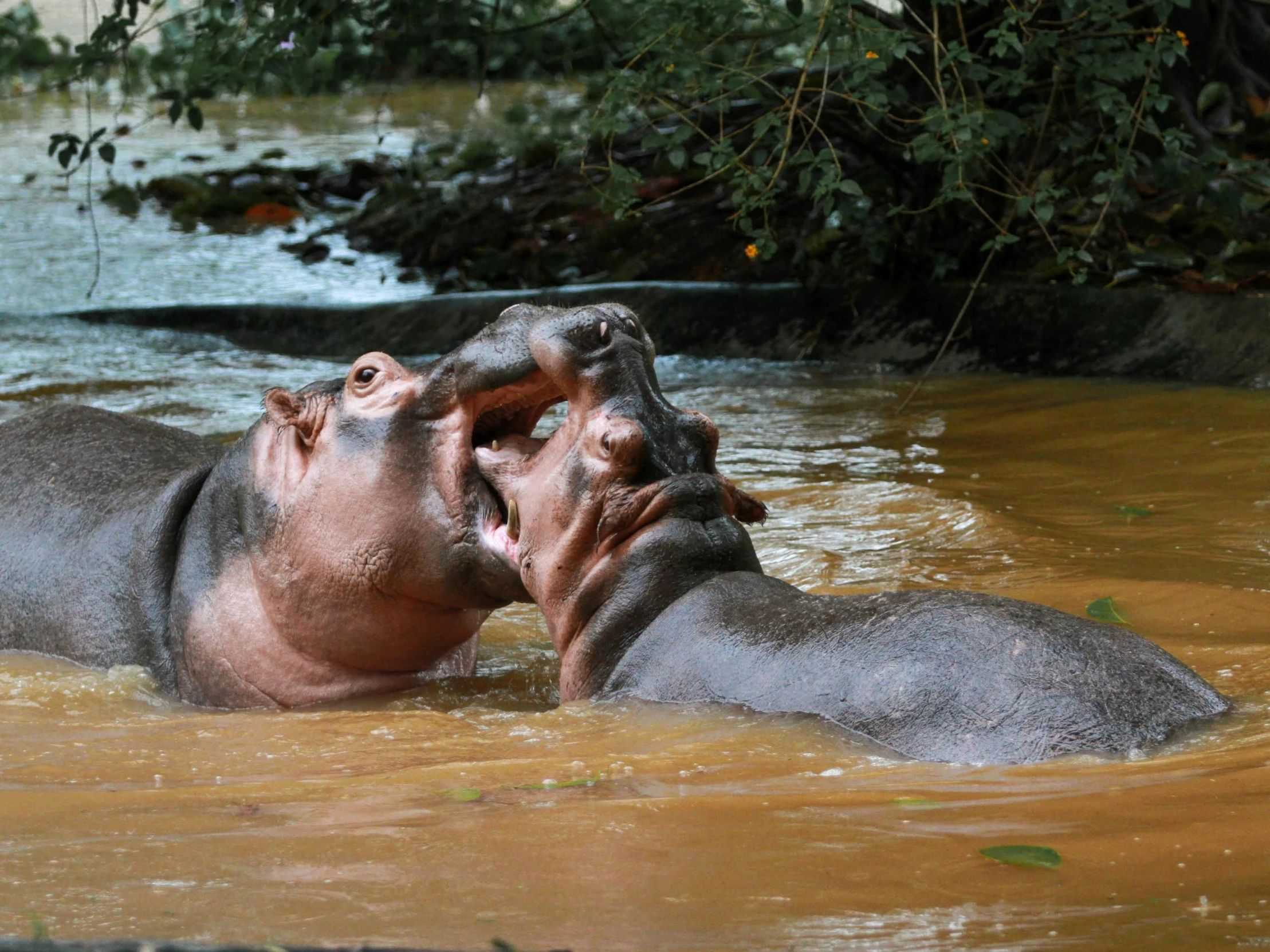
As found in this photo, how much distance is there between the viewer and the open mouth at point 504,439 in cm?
297

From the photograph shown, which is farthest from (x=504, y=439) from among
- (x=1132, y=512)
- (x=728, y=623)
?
(x=1132, y=512)

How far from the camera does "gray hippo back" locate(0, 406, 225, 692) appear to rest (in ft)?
11.1

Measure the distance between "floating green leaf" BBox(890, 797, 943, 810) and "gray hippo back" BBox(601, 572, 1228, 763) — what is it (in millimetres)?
212

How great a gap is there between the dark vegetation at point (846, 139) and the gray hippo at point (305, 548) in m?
2.64

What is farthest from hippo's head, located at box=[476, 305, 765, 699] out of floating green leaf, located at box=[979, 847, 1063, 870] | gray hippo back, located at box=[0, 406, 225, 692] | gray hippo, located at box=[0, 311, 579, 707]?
floating green leaf, located at box=[979, 847, 1063, 870]

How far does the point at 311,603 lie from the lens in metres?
3.15

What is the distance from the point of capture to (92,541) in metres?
3.48

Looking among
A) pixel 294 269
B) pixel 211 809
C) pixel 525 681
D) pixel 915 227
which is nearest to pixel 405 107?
pixel 294 269

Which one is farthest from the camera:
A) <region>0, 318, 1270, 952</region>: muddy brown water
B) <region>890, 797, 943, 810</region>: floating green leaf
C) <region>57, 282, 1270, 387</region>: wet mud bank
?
<region>57, 282, 1270, 387</region>: wet mud bank

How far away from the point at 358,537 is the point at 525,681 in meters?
0.54

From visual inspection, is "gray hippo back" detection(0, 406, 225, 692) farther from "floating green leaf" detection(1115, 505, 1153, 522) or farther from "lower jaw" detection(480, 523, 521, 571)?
"floating green leaf" detection(1115, 505, 1153, 522)

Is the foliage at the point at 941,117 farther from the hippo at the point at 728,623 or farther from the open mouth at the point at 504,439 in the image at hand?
the hippo at the point at 728,623

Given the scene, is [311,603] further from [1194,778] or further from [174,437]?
[1194,778]

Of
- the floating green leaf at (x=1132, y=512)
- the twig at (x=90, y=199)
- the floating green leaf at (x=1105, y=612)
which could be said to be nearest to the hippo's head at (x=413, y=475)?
the floating green leaf at (x=1105, y=612)
